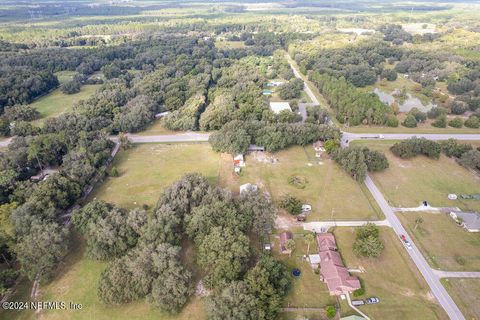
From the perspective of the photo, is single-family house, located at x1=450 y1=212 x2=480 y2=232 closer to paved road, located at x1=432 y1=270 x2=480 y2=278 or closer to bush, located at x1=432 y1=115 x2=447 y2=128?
paved road, located at x1=432 y1=270 x2=480 y2=278

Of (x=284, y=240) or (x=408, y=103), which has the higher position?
(x=408, y=103)

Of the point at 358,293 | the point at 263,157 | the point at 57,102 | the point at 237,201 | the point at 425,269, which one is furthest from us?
the point at 57,102

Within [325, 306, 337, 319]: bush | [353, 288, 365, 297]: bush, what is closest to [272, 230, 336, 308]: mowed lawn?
[325, 306, 337, 319]: bush

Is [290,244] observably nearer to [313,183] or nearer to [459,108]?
[313,183]

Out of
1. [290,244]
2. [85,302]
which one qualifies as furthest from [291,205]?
[85,302]

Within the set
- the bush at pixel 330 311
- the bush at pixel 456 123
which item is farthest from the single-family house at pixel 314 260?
the bush at pixel 456 123

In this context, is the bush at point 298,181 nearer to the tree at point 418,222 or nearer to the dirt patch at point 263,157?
the dirt patch at point 263,157

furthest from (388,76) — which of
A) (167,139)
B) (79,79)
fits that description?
(79,79)
